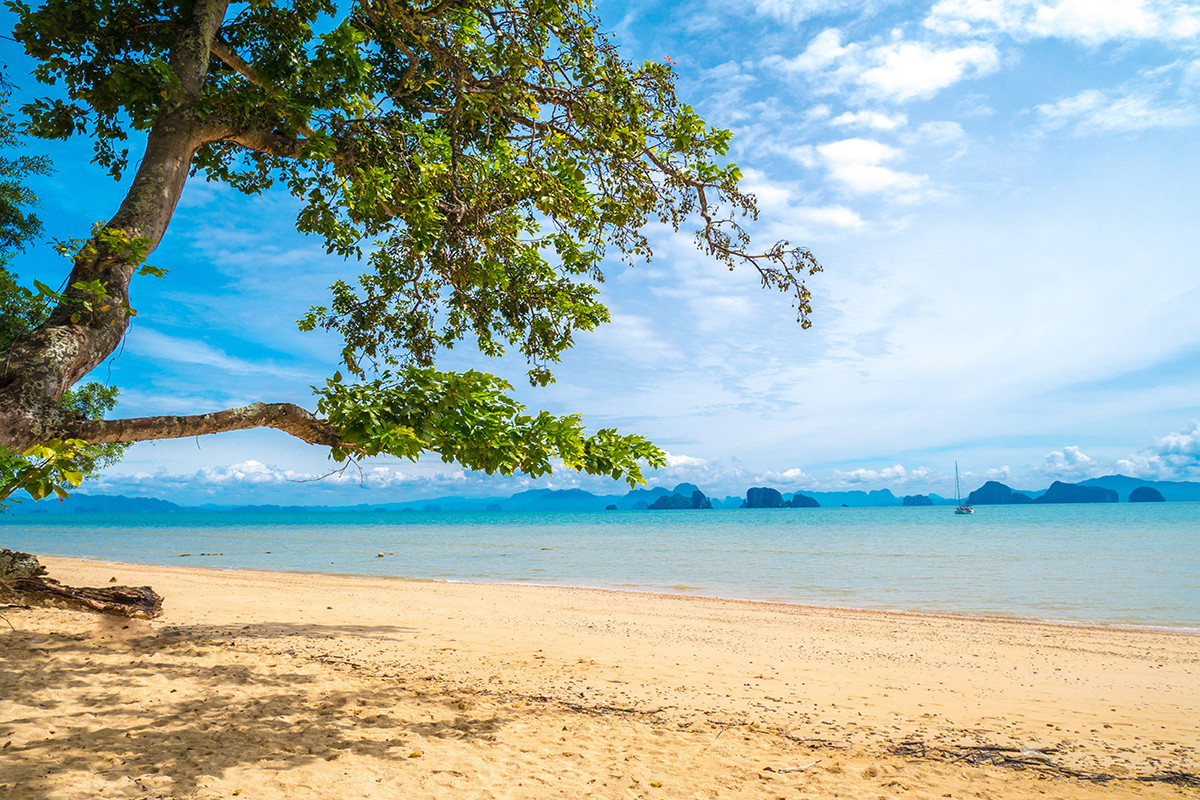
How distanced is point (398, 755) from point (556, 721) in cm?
172

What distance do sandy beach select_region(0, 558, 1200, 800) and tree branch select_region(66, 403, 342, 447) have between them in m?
2.41

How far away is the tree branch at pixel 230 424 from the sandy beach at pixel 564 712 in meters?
2.41

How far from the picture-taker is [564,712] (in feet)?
22.7

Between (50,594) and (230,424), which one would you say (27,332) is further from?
(50,594)

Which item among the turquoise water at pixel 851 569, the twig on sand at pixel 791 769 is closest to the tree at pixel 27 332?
the twig on sand at pixel 791 769

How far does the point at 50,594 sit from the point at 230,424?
23.5 ft

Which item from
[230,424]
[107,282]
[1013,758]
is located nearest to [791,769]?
[1013,758]

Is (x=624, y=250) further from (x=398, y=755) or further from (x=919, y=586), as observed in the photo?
(x=919, y=586)

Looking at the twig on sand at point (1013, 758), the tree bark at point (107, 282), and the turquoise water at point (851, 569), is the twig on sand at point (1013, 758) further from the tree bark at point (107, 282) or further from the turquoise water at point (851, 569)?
the turquoise water at point (851, 569)

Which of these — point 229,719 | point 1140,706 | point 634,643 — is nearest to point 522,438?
point 229,719

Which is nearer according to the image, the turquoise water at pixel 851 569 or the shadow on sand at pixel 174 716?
the shadow on sand at pixel 174 716

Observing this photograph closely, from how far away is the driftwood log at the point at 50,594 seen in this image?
9.28 meters

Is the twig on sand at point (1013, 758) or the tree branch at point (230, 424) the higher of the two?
the tree branch at point (230, 424)

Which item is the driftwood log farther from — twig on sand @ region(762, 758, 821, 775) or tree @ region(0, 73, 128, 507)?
twig on sand @ region(762, 758, 821, 775)
